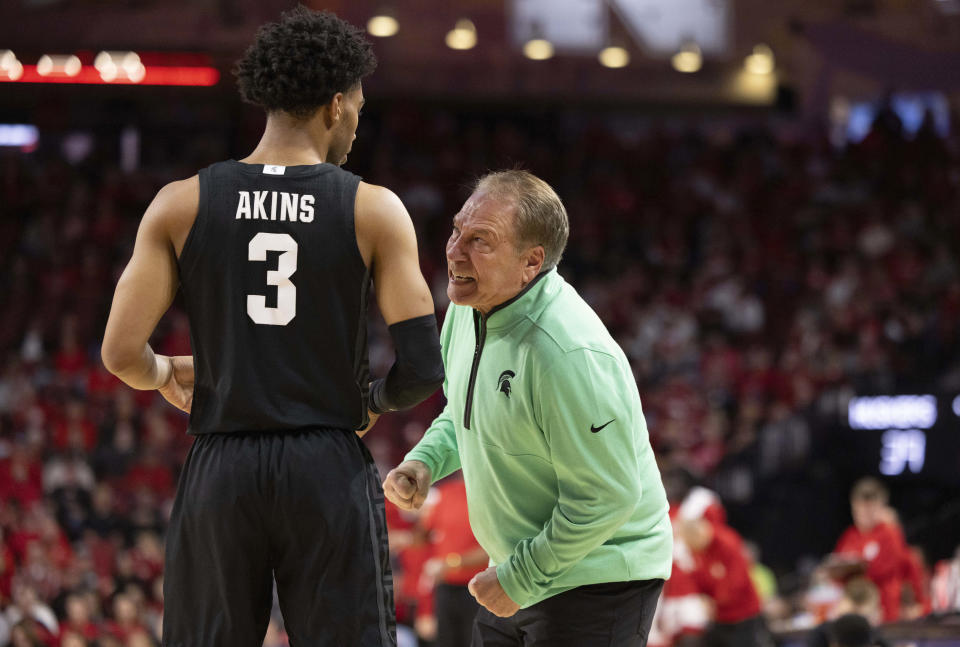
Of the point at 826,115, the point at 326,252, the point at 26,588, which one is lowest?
the point at 26,588

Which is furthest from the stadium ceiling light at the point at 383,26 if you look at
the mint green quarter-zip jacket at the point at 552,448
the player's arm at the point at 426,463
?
the mint green quarter-zip jacket at the point at 552,448

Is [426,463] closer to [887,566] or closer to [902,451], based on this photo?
[887,566]

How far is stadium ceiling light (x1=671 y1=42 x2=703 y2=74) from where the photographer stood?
16.1 metres

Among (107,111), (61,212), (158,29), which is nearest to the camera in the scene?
(158,29)

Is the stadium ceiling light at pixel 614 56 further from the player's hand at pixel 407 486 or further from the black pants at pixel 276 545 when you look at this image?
the black pants at pixel 276 545

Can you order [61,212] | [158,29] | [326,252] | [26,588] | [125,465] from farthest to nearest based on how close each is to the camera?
[61,212] < [158,29] < [125,465] < [26,588] < [326,252]

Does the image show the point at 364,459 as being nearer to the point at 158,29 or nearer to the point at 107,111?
the point at 158,29

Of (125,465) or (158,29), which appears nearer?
(125,465)

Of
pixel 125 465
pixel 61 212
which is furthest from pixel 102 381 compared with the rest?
pixel 61 212

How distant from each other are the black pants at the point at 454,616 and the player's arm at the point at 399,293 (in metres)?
4.44

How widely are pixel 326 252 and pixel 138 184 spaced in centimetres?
1521

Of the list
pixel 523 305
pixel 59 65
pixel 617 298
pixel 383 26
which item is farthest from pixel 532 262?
pixel 617 298

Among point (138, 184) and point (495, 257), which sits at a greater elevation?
point (495, 257)

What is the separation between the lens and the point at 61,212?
16531 mm
